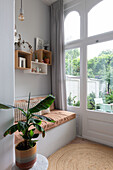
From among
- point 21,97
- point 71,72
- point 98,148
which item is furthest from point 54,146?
point 71,72

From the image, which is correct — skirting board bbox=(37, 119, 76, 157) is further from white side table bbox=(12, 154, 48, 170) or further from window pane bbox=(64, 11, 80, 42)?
window pane bbox=(64, 11, 80, 42)

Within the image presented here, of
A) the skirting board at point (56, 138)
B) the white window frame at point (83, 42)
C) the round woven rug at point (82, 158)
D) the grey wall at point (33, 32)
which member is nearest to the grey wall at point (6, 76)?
the skirting board at point (56, 138)

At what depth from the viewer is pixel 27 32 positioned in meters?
2.80

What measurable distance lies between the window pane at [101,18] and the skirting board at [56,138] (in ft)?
7.04

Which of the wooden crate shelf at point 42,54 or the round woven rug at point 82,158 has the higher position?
the wooden crate shelf at point 42,54

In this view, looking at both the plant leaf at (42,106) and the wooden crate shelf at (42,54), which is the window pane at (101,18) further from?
the plant leaf at (42,106)

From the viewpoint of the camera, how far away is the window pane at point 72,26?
2.97m

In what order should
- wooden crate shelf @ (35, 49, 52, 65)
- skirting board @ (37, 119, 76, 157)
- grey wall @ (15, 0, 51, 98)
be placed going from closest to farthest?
skirting board @ (37, 119, 76, 157) < grey wall @ (15, 0, 51, 98) < wooden crate shelf @ (35, 49, 52, 65)

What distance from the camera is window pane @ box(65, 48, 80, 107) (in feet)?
9.83

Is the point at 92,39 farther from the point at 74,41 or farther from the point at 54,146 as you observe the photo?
the point at 54,146

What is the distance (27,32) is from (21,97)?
1.54 metres

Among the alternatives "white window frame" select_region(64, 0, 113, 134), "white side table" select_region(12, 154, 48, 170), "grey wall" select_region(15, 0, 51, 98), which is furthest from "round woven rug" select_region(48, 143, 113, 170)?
"grey wall" select_region(15, 0, 51, 98)

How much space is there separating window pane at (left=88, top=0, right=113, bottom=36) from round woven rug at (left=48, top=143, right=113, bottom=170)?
246 centimetres

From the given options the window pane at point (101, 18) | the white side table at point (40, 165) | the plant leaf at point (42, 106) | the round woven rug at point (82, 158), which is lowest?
the round woven rug at point (82, 158)
